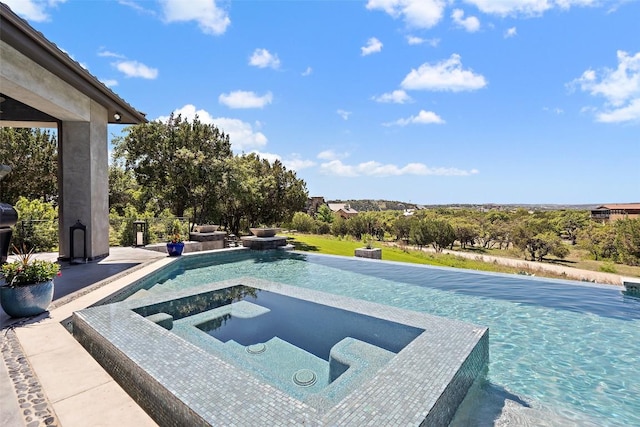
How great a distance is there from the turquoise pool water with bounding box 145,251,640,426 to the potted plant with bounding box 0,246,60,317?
2.67 metres

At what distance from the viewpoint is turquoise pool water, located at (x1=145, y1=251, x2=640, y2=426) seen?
327 cm

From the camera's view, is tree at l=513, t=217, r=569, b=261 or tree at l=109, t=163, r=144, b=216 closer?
tree at l=109, t=163, r=144, b=216

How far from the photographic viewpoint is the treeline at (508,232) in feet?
95.0

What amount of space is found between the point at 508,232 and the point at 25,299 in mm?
45775

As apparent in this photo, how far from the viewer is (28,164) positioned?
19.6 meters

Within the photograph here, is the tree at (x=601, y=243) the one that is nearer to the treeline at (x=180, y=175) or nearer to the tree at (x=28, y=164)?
the treeline at (x=180, y=175)

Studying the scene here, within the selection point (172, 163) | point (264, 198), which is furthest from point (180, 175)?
point (264, 198)

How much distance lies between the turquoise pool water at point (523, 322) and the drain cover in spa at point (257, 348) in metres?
2.47

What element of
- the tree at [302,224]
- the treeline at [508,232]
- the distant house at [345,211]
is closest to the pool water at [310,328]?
the treeline at [508,232]

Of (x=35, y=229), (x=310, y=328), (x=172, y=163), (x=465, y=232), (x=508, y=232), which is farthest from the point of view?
(x=465, y=232)

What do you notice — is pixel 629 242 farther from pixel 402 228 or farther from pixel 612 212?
pixel 612 212

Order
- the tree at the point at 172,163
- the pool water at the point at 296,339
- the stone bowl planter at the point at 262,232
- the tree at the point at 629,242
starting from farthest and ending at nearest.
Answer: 1. the tree at the point at 629,242
2. the tree at the point at 172,163
3. the stone bowl planter at the point at 262,232
4. the pool water at the point at 296,339


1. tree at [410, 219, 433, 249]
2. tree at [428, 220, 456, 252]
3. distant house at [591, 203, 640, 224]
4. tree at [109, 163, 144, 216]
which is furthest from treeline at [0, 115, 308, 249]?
distant house at [591, 203, 640, 224]

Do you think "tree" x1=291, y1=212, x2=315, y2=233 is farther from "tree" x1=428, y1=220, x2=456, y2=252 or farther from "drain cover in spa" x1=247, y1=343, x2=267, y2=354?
"drain cover in spa" x1=247, y1=343, x2=267, y2=354
